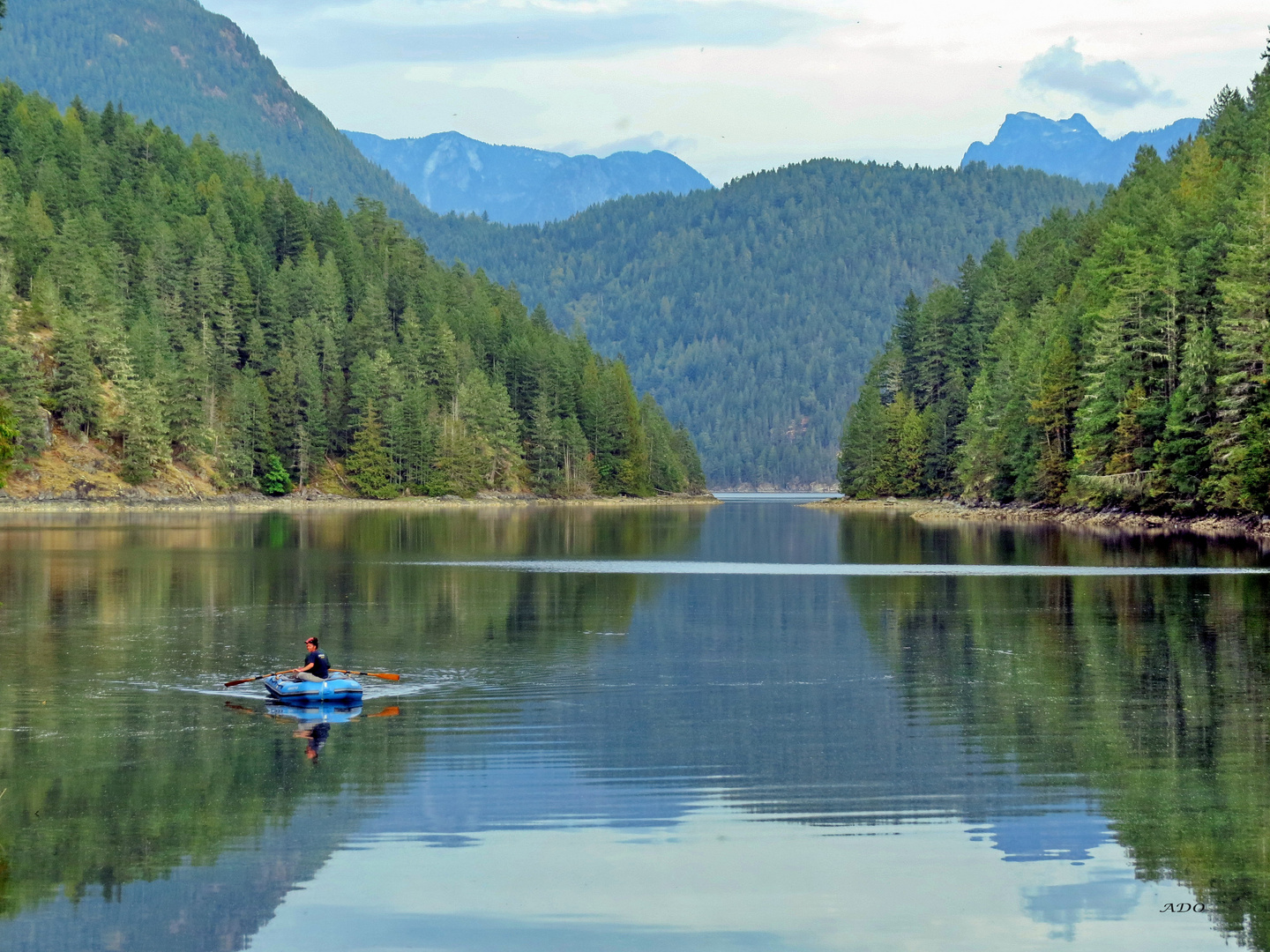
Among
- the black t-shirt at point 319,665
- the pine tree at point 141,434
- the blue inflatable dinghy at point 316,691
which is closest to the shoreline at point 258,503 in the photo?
the pine tree at point 141,434

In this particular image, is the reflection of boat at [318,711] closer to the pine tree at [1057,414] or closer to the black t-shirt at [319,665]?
the black t-shirt at [319,665]

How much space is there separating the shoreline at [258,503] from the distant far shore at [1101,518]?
52.7 m

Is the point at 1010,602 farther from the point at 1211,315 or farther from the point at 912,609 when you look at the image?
the point at 1211,315

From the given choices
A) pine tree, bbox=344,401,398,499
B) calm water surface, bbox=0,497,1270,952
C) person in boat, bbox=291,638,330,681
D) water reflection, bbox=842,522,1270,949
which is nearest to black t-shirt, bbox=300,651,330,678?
person in boat, bbox=291,638,330,681

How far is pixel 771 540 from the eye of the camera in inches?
4023

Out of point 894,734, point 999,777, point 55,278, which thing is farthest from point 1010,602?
point 55,278

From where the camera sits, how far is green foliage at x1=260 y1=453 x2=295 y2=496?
556 feet

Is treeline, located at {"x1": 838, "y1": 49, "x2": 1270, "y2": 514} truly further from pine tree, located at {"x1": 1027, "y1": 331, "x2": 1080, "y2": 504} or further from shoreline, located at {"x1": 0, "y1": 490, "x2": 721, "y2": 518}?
shoreline, located at {"x1": 0, "y1": 490, "x2": 721, "y2": 518}

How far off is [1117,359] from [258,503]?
9443cm

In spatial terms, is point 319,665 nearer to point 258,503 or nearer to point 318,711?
point 318,711

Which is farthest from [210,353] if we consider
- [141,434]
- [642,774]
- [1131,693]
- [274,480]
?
[642,774]

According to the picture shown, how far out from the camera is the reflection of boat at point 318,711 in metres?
29.9

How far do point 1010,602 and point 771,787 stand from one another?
3135 cm

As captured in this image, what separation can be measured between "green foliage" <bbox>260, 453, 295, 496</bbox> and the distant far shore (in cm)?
7071
